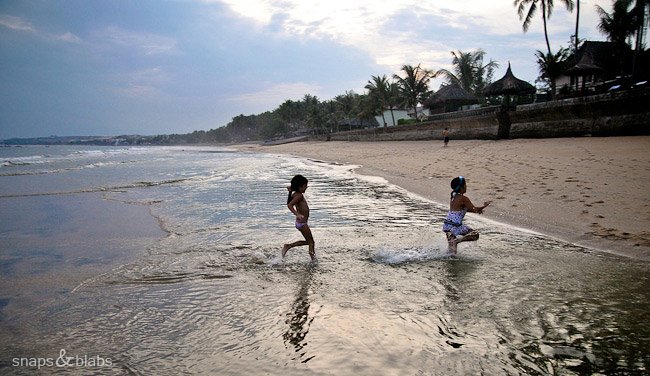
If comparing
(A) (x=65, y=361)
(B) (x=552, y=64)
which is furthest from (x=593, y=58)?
(A) (x=65, y=361)

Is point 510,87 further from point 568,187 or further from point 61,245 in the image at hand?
point 61,245

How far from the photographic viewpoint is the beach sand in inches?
223

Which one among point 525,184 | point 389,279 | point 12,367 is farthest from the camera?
point 525,184

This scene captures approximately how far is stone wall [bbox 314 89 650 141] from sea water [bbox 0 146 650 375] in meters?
13.1

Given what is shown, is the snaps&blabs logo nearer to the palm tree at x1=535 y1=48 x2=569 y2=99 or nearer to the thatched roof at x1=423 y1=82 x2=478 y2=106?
the palm tree at x1=535 y1=48 x2=569 y2=99

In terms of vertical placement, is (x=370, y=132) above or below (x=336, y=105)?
below

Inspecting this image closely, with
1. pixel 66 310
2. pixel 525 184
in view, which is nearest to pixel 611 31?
pixel 525 184

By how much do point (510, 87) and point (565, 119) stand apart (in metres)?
11.6

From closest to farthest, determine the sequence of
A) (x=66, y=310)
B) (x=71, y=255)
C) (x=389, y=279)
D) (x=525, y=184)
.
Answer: (x=66, y=310)
(x=389, y=279)
(x=71, y=255)
(x=525, y=184)

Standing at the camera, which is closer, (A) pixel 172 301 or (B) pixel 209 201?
(A) pixel 172 301

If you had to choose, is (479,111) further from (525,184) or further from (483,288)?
(483,288)

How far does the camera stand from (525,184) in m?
9.41

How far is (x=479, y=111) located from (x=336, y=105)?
57.0m

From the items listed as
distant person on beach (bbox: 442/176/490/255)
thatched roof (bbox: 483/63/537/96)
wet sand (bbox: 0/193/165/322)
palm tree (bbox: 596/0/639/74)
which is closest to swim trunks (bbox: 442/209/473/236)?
distant person on beach (bbox: 442/176/490/255)
